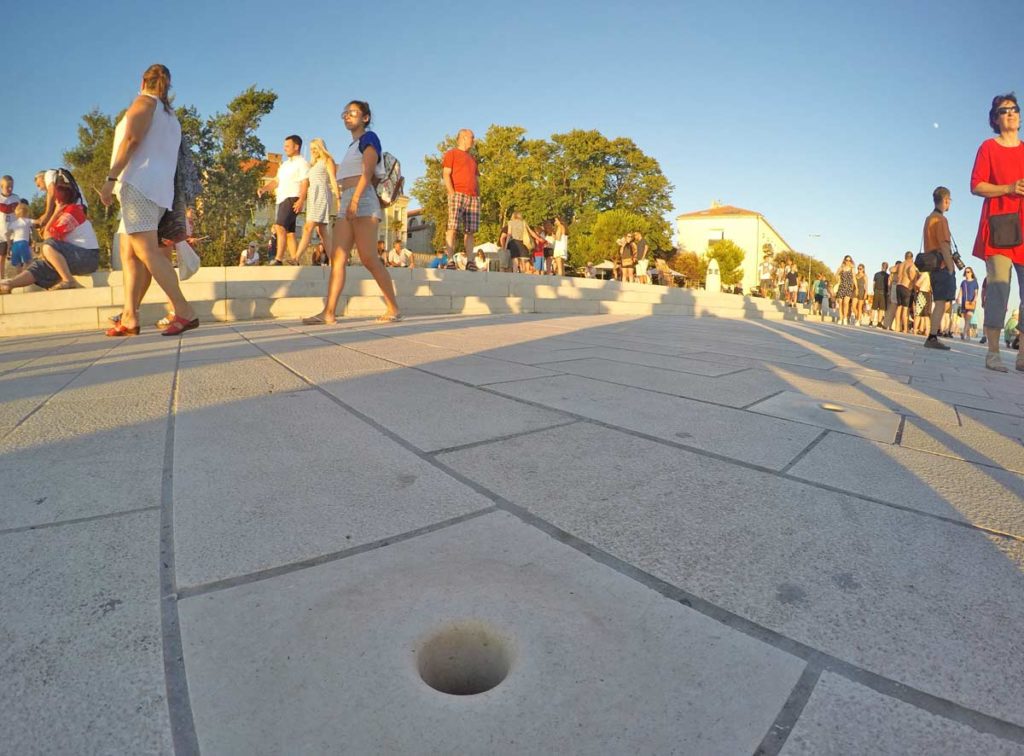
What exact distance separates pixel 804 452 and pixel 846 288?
58.4ft

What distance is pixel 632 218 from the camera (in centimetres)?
4859

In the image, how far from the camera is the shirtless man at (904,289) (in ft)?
43.3

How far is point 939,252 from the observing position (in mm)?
7395

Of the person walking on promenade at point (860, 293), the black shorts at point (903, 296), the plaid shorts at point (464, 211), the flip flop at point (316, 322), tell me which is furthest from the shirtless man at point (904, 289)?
the flip flop at point (316, 322)

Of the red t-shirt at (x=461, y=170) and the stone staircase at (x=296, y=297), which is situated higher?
the red t-shirt at (x=461, y=170)

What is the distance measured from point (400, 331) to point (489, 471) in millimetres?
4292

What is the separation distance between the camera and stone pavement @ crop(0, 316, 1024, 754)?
89 cm

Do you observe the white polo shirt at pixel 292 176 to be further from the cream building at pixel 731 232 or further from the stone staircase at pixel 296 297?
the cream building at pixel 731 232

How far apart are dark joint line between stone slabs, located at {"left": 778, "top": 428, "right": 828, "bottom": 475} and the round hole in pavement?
48.5 inches

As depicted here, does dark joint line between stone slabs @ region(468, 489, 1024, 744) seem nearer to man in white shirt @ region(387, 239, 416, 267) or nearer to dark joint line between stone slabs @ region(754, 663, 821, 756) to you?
dark joint line between stone slabs @ region(754, 663, 821, 756)

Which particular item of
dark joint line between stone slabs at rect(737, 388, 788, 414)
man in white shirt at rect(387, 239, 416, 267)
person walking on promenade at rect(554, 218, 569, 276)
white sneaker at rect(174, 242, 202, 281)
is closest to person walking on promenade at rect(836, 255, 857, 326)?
person walking on promenade at rect(554, 218, 569, 276)

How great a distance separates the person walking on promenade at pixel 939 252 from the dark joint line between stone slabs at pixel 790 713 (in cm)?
784

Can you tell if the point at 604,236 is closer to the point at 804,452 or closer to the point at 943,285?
the point at 943,285

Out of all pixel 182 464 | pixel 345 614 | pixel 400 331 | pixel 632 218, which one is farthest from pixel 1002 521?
pixel 632 218
